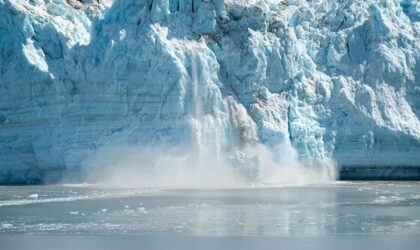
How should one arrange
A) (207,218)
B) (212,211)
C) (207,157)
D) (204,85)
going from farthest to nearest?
(204,85) → (207,157) → (212,211) → (207,218)

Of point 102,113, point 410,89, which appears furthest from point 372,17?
point 102,113

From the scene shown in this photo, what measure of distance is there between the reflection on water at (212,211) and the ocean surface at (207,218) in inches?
0.6

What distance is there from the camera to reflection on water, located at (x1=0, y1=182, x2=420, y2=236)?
1242cm

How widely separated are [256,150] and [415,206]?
754 cm

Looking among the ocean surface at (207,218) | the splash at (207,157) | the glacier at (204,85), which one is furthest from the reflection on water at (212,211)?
the glacier at (204,85)

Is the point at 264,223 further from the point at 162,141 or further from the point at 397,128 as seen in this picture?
the point at 397,128

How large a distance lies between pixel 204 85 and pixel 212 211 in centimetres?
834

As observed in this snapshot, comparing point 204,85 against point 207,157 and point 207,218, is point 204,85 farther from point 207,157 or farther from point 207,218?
point 207,218

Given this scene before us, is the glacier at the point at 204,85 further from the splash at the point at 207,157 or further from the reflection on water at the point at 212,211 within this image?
the reflection on water at the point at 212,211

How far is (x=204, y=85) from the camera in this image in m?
23.0

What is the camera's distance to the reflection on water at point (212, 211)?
12422 mm

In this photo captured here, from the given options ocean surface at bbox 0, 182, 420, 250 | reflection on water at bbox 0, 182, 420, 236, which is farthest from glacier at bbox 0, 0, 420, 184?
ocean surface at bbox 0, 182, 420, 250

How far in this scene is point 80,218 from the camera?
45.3 feet

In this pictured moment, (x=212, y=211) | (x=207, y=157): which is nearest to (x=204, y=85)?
(x=207, y=157)
